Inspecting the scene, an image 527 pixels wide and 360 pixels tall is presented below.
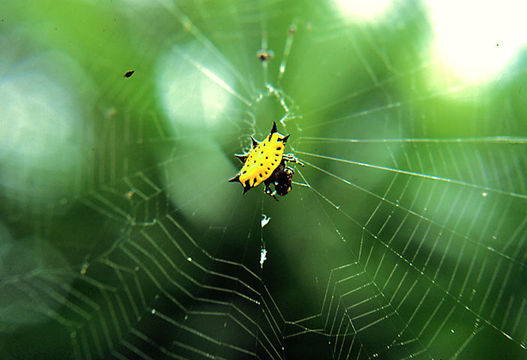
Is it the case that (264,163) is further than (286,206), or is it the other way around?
(286,206)

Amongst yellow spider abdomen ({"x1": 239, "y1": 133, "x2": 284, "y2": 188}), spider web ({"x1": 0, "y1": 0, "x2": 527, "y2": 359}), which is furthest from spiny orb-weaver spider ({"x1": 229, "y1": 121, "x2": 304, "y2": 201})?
spider web ({"x1": 0, "y1": 0, "x2": 527, "y2": 359})

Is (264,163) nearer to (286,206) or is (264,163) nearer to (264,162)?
(264,162)

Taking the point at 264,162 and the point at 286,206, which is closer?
the point at 264,162

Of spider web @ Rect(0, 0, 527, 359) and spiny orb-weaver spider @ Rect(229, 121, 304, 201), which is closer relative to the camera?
spiny orb-weaver spider @ Rect(229, 121, 304, 201)

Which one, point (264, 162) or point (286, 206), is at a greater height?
point (264, 162)

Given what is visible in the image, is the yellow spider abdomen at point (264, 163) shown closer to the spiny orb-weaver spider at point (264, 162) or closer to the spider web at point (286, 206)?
the spiny orb-weaver spider at point (264, 162)

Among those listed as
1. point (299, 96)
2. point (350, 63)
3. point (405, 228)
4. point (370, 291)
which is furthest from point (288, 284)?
point (350, 63)

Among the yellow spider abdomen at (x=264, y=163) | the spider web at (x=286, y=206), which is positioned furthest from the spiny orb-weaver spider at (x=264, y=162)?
the spider web at (x=286, y=206)

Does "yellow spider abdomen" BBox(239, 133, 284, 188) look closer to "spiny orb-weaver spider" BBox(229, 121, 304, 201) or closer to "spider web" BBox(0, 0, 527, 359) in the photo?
"spiny orb-weaver spider" BBox(229, 121, 304, 201)

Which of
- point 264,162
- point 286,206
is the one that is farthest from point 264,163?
point 286,206

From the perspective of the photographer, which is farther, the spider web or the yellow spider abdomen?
the spider web
